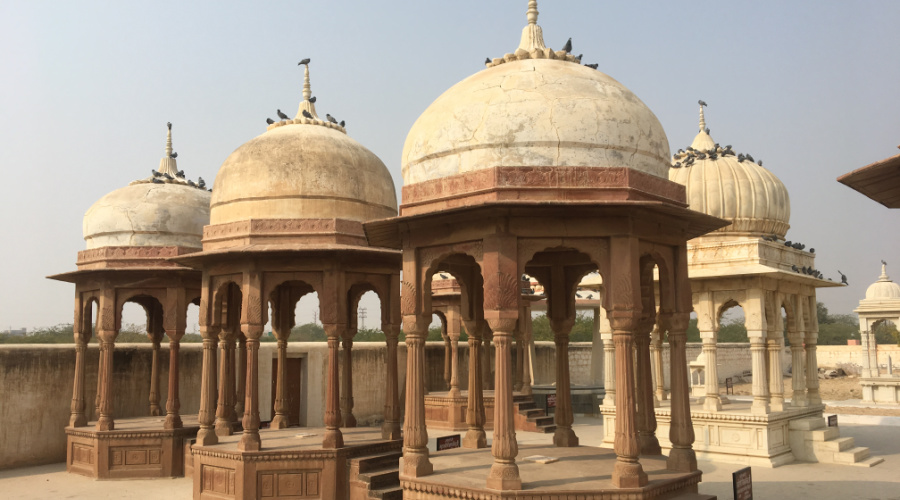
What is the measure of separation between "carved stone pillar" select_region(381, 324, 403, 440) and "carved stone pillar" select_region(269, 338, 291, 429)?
2.86 meters

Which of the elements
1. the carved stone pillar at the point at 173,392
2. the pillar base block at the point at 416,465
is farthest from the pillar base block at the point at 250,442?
the carved stone pillar at the point at 173,392

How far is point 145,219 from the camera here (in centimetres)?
1738

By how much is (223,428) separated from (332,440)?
3.67 m

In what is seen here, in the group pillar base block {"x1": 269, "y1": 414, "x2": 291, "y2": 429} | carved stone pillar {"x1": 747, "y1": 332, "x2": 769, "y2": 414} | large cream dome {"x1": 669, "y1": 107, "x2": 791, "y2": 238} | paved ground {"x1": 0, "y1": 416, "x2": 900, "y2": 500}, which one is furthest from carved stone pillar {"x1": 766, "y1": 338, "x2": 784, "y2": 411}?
pillar base block {"x1": 269, "y1": 414, "x2": 291, "y2": 429}

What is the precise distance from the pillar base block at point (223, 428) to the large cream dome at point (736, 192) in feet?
40.0

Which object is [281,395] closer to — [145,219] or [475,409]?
[145,219]

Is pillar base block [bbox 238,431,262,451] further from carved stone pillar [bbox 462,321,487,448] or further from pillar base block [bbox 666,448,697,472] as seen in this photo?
pillar base block [bbox 666,448,697,472]

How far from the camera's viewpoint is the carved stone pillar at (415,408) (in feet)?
31.9

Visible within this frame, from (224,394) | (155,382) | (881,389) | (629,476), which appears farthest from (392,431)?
(881,389)

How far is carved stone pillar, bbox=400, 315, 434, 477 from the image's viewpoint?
31.9ft

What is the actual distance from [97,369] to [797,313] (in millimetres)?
17809

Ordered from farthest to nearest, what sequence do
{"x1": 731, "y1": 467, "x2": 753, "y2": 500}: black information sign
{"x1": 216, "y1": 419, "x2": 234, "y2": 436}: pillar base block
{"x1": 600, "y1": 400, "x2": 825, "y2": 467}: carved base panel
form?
1. {"x1": 600, "y1": 400, "x2": 825, "y2": 467}: carved base panel
2. {"x1": 216, "y1": 419, "x2": 234, "y2": 436}: pillar base block
3. {"x1": 731, "y1": 467, "x2": 753, "y2": 500}: black information sign

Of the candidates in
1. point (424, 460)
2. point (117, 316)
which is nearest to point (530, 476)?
point (424, 460)

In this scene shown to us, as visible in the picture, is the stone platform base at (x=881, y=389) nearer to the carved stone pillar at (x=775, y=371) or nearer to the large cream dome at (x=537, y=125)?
the carved stone pillar at (x=775, y=371)
